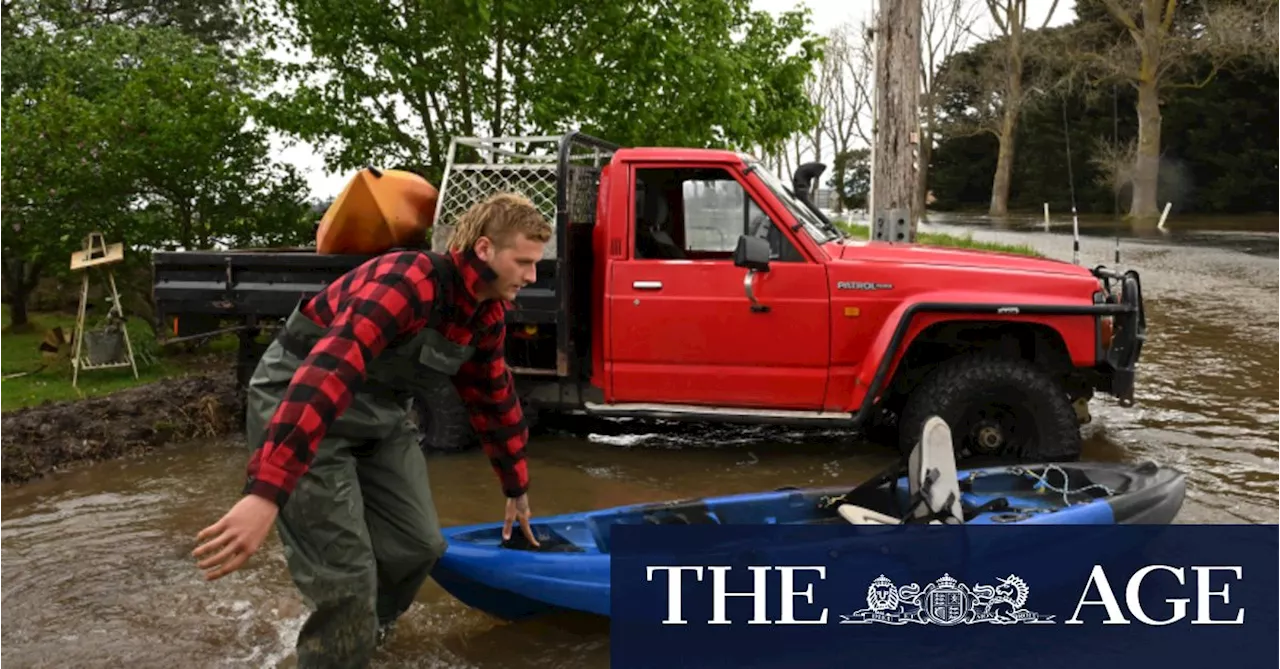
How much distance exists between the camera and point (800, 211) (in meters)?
6.91

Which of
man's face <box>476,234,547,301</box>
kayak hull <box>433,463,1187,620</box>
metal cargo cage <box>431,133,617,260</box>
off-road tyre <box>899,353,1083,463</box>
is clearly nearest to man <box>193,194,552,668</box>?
man's face <box>476,234,547,301</box>

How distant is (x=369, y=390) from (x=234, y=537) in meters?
0.94

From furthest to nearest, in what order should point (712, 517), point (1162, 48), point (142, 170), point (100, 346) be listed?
point (1162, 48) < point (142, 170) < point (100, 346) < point (712, 517)

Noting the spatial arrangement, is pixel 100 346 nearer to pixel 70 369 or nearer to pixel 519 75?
pixel 70 369

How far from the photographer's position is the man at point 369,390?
3.03 metres

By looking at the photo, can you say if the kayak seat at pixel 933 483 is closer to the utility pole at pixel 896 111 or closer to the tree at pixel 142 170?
the utility pole at pixel 896 111

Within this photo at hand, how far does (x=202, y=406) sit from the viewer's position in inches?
321

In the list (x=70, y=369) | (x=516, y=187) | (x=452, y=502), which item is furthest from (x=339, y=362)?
(x=70, y=369)

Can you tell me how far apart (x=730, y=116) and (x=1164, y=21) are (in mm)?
24724

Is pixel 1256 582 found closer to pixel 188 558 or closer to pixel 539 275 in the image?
pixel 539 275

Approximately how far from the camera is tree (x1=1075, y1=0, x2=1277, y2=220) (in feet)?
90.8

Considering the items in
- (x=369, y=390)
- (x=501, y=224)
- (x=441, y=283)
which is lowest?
(x=369, y=390)

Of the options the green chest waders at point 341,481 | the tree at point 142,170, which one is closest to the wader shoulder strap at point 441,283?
the green chest waders at point 341,481

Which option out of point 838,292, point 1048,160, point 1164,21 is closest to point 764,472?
point 838,292
